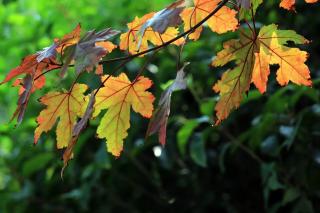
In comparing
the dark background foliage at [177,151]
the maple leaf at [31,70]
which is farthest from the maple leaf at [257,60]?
the dark background foliage at [177,151]

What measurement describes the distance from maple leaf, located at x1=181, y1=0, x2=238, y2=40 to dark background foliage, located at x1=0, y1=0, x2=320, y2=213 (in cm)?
67

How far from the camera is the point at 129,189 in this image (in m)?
1.88

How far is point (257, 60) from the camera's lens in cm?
72

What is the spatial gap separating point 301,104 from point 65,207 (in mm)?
951

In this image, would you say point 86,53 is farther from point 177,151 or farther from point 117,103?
point 177,151

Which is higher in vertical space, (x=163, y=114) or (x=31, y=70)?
(x=31, y=70)

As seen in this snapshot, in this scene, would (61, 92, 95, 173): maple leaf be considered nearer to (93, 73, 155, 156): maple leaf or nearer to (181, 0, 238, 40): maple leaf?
(93, 73, 155, 156): maple leaf

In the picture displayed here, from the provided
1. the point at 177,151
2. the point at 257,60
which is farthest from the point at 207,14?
the point at 177,151

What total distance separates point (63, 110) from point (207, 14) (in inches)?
9.1

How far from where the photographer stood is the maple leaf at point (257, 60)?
2.20ft

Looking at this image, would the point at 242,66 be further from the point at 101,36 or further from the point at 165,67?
the point at 165,67

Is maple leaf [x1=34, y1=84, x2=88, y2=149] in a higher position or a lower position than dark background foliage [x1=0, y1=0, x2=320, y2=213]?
higher

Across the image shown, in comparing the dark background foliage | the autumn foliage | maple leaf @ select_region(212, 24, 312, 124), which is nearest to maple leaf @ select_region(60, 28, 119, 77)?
the autumn foliage

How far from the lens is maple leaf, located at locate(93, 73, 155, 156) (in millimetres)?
687
